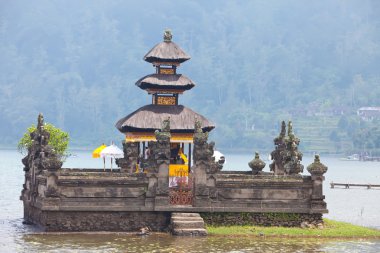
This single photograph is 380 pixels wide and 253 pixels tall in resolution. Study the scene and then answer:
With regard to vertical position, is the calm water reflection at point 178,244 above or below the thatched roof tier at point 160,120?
below

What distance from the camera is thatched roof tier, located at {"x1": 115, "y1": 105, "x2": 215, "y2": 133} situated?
5062cm

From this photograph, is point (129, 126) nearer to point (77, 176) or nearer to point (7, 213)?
point (77, 176)

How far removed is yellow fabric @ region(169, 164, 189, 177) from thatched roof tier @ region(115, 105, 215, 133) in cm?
190

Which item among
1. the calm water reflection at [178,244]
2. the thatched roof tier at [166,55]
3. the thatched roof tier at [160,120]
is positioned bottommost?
the calm water reflection at [178,244]

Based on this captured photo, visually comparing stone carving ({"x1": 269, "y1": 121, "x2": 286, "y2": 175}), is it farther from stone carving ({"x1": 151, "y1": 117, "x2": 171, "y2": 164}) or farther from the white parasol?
stone carving ({"x1": 151, "y1": 117, "x2": 171, "y2": 164})

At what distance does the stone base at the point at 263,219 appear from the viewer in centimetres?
4719

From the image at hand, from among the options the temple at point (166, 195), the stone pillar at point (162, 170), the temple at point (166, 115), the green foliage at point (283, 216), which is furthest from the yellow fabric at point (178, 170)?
the green foliage at point (283, 216)

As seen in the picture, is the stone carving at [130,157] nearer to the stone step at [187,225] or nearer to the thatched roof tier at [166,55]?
the thatched roof tier at [166,55]

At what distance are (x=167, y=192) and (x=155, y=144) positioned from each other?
7.29 ft

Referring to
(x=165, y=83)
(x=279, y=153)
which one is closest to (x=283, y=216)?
(x=279, y=153)

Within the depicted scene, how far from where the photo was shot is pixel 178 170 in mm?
51594

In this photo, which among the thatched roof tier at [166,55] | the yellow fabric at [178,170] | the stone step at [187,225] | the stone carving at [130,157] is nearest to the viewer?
the stone step at [187,225]

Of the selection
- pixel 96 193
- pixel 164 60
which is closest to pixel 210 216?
pixel 96 193

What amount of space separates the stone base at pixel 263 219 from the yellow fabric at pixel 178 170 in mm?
4585
